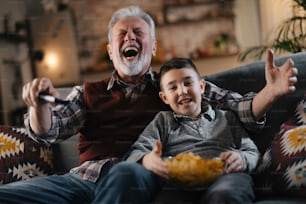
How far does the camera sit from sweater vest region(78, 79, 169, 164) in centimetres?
88

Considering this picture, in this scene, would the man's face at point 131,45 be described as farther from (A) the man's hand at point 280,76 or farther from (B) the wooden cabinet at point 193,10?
(B) the wooden cabinet at point 193,10

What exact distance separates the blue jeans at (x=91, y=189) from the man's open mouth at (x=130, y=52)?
9.0 inches

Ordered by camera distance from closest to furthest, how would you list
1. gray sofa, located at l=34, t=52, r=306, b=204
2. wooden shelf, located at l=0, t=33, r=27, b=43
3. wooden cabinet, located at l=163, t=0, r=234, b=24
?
gray sofa, located at l=34, t=52, r=306, b=204 → wooden shelf, located at l=0, t=33, r=27, b=43 → wooden cabinet, located at l=163, t=0, r=234, b=24

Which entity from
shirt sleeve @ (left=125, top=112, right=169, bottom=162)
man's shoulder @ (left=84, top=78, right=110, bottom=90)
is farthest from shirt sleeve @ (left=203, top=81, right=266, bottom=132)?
man's shoulder @ (left=84, top=78, right=110, bottom=90)

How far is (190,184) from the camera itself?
2.36ft

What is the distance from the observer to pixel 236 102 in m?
0.86

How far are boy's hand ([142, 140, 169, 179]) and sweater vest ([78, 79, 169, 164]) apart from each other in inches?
6.2

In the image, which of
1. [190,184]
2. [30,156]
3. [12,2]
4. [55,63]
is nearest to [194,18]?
[55,63]

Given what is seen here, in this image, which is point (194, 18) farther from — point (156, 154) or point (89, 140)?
point (156, 154)

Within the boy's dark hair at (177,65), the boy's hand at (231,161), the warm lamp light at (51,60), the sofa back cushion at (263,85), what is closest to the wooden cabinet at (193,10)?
the warm lamp light at (51,60)

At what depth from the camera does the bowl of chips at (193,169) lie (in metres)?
0.70

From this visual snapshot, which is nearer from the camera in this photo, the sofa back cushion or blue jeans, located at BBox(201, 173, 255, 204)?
blue jeans, located at BBox(201, 173, 255, 204)

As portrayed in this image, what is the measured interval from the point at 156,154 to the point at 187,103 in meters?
0.13

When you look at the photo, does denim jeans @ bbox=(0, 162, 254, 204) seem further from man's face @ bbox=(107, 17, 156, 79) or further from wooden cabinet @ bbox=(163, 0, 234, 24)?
wooden cabinet @ bbox=(163, 0, 234, 24)
